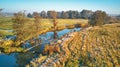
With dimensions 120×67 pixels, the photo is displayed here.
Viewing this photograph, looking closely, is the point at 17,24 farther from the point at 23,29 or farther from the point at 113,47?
the point at 113,47

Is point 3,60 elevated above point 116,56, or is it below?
below

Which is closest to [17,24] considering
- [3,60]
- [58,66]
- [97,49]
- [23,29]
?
[23,29]

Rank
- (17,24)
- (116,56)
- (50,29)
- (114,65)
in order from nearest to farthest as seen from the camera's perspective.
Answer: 1. (114,65)
2. (116,56)
3. (17,24)
4. (50,29)

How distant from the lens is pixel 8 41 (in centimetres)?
6538

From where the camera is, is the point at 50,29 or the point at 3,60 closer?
the point at 3,60

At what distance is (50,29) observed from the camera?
111875 millimetres

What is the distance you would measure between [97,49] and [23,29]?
33.1 m

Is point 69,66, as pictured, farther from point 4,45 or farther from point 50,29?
point 50,29

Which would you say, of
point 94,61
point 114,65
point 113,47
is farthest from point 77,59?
point 113,47

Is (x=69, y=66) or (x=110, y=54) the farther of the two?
(x=110, y=54)

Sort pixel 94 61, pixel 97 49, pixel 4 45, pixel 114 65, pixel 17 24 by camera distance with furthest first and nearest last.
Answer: pixel 17 24 < pixel 4 45 < pixel 97 49 < pixel 94 61 < pixel 114 65

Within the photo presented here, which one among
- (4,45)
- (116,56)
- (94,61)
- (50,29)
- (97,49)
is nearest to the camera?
(94,61)

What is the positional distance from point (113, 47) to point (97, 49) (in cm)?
472

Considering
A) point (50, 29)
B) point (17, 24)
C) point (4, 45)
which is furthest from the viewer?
point (50, 29)
